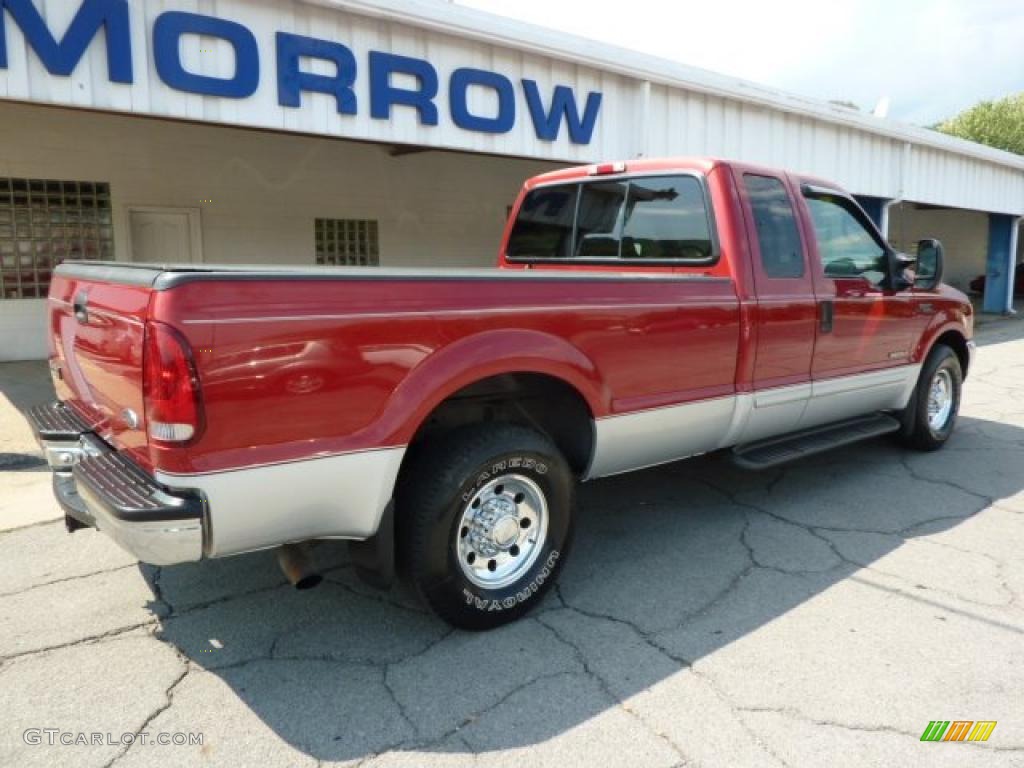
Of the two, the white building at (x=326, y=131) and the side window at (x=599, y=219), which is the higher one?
the white building at (x=326, y=131)

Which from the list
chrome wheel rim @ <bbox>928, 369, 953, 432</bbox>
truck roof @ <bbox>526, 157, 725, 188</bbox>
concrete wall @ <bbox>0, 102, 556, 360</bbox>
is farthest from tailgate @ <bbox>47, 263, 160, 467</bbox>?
concrete wall @ <bbox>0, 102, 556, 360</bbox>

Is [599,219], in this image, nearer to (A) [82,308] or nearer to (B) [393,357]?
(B) [393,357]

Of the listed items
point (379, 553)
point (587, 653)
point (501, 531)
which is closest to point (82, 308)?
point (379, 553)

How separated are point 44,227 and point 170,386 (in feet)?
31.0

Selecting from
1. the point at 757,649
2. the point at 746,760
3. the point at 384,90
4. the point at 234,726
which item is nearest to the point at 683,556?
the point at 757,649

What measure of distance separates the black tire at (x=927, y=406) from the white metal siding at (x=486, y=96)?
488 cm

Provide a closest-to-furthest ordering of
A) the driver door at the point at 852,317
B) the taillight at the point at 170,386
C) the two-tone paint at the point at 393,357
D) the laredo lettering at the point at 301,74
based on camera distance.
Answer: the taillight at the point at 170,386
the two-tone paint at the point at 393,357
the driver door at the point at 852,317
the laredo lettering at the point at 301,74

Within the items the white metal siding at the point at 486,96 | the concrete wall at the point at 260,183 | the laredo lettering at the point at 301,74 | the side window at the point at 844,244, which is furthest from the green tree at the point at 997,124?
the side window at the point at 844,244

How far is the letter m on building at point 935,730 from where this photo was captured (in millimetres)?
2549

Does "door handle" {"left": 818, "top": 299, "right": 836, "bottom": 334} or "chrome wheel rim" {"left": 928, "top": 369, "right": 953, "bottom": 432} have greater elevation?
"door handle" {"left": 818, "top": 299, "right": 836, "bottom": 334}

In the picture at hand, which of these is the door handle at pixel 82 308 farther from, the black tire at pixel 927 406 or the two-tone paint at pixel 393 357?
the black tire at pixel 927 406

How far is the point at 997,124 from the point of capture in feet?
161

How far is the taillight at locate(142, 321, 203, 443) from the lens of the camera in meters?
2.31

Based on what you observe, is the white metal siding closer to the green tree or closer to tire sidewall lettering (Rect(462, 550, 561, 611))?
tire sidewall lettering (Rect(462, 550, 561, 611))
